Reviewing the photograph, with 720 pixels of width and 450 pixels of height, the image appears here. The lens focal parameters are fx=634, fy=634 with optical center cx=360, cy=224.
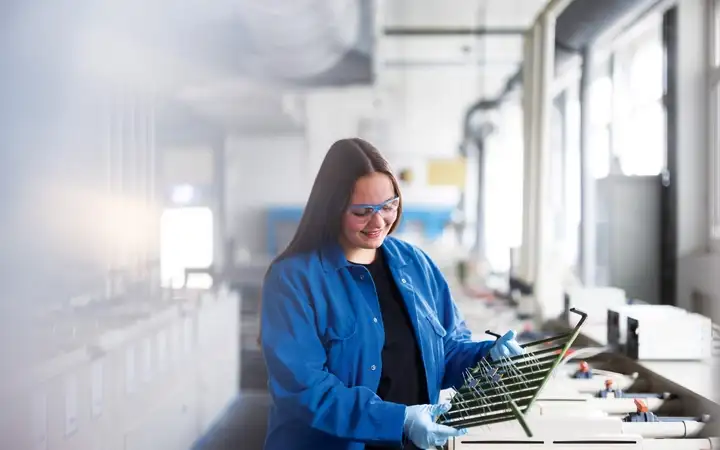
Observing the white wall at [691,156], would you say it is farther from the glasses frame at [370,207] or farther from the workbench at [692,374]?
the glasses frame at [370,207]

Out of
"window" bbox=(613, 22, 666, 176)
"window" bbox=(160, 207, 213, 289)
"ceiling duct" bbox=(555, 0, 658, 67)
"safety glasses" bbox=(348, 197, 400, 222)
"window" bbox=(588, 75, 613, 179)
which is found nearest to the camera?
"safety glasses" bbox=(348, 197, 400, 222)

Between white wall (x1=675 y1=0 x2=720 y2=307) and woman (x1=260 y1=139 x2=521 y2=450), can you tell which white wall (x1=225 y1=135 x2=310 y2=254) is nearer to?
woman (x1=260 y1=139 x2=521 y2=450)

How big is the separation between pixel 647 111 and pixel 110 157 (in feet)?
8.60

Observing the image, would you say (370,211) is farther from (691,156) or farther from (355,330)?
(691,156)

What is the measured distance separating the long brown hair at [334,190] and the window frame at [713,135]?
1680 mm

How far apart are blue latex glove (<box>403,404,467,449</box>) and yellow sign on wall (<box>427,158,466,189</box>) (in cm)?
100

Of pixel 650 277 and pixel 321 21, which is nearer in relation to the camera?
pixel 321 21

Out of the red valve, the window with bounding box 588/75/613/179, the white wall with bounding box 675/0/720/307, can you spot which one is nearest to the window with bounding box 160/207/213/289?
the red valve

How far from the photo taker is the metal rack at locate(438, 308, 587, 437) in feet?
3.76

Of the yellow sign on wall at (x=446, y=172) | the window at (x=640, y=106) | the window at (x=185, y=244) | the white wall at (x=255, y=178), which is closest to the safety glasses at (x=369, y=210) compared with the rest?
the white wall at (x=255, y=178)

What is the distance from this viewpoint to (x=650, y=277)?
2615 millimetres

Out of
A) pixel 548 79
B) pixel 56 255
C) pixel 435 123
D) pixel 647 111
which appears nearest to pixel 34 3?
pixel 56 255

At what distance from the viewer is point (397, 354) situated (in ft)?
4.29

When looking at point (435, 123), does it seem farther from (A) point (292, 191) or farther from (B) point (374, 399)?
(B) point (374, 399)
